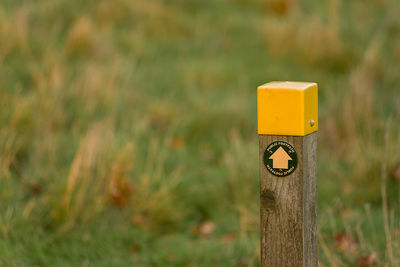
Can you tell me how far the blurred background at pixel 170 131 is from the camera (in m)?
3.73

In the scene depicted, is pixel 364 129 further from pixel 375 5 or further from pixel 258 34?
pixel 375 5

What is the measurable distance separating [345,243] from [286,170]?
5.38 feet

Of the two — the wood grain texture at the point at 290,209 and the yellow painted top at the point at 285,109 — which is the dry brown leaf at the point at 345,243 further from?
the yellow painted top at the point at 285,109

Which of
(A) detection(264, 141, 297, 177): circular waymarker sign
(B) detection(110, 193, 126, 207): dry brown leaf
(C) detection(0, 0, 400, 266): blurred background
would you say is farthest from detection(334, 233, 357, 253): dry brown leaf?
(A) detection(264, 141, 297, 177): circular waymarker sign

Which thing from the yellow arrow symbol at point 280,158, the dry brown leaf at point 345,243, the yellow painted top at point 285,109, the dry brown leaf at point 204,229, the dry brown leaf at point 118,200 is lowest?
the dry brown leaf at point 204,229

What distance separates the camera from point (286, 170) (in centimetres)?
210

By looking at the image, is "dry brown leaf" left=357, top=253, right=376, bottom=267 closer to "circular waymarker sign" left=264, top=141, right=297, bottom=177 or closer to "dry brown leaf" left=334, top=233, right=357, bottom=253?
"dry brown leaf" left=334, top=233, right=357, bottom=253

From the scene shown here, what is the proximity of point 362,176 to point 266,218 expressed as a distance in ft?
8.21

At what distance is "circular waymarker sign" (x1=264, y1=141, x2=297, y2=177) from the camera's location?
6.84 ft

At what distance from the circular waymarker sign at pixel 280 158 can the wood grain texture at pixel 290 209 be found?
14 mm

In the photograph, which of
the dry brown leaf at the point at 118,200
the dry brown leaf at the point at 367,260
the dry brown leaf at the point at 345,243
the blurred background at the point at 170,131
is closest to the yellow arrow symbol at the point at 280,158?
the blurred background at the point at 170,131

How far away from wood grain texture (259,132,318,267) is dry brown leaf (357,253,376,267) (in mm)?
1168

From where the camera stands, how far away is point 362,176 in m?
4.48

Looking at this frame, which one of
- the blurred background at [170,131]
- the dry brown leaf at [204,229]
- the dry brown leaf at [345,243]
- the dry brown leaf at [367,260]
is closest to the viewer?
the dry brown leaf at [367,260]
